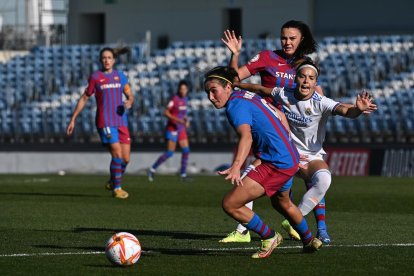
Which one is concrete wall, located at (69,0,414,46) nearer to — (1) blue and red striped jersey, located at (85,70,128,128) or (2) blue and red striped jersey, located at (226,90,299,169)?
(1) blue and red striped jersey, located at (85,70,128,128)

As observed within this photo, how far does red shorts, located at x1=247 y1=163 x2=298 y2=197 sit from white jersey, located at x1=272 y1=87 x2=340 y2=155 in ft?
3.55

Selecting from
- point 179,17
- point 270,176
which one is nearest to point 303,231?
point 270,176

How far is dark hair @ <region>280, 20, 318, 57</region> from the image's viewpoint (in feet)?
A: 36.1

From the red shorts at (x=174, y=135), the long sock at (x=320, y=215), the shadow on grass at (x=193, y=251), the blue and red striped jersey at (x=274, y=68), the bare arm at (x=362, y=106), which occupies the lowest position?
the red shorts at (x=174, y=135)

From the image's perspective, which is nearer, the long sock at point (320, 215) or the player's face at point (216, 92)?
the player's face at point (216, 92)

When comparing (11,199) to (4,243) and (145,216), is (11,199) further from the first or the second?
(4,243)

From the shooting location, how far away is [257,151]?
31.5ft

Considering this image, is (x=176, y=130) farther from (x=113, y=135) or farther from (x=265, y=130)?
(x=265, y=130)

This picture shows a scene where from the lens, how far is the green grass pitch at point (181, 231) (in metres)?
8.91

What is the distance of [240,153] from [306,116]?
1.76 m

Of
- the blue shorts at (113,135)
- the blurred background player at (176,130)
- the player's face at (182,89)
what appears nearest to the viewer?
the blue shorts at (113,135)

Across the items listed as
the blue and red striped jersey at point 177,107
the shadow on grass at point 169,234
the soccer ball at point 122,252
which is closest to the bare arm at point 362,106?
the soccer ball at point 122,252

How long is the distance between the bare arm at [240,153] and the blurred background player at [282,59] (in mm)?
1802

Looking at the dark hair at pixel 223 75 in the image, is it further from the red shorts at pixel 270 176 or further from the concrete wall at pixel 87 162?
the concrete wall at pixel 87 162
